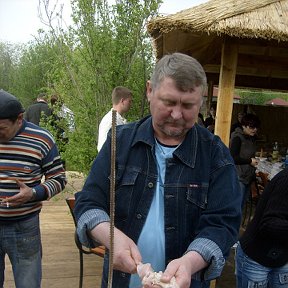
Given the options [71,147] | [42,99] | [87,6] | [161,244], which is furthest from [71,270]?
[42,99]

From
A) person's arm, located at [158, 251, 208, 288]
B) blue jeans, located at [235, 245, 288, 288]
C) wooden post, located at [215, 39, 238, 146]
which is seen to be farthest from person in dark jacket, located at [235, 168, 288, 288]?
wooden post, located at [215, 39, 238, 146]

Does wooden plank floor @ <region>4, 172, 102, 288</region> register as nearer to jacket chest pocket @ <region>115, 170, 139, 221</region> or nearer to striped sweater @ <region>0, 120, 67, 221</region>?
striped sweater @ <region>0, 120, 67, 221</region>

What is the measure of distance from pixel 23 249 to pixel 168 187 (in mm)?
1477

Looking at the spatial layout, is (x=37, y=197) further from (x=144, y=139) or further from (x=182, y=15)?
(x=182, y=15)

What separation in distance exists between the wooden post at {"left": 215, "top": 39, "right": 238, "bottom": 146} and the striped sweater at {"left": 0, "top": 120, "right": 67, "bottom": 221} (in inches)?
74.3

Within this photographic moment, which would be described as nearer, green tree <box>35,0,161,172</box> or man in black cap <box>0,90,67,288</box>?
man in black cap <box>0,90,67,288</box>

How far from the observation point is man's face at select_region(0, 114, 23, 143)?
232 centimetres

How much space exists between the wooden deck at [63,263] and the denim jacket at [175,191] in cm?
271

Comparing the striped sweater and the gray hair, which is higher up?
the gray hair

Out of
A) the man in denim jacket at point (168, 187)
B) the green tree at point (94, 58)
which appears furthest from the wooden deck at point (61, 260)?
the man in denim jacket at point (168, 187)

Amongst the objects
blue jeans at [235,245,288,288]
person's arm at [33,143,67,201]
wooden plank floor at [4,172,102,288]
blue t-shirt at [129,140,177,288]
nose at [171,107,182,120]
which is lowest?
wooden plank floor at [4,172,102,288]

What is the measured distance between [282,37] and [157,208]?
273cm

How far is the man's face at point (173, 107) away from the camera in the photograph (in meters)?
1.28

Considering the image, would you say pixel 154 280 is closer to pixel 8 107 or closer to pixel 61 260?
pixel 8 107
